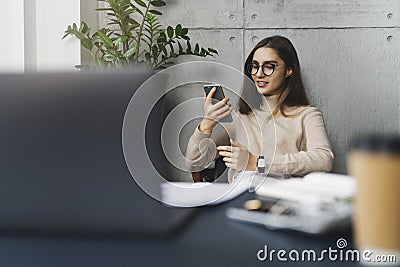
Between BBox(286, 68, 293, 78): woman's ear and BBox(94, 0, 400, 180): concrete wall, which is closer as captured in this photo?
BBox(286, 68, 293, 78): woman's ear

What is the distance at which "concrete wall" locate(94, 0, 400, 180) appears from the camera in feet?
11.1

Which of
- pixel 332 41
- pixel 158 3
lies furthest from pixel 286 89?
pixel 158 3

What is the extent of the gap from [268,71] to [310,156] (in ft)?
2.01

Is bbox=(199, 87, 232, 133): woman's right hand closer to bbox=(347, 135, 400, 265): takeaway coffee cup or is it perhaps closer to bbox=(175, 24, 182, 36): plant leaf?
bbox=(175, 24, 182, 36): plant leaf

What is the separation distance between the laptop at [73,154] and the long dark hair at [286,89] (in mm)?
2191

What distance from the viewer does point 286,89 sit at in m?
3.04

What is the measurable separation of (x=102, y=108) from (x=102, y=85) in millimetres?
31

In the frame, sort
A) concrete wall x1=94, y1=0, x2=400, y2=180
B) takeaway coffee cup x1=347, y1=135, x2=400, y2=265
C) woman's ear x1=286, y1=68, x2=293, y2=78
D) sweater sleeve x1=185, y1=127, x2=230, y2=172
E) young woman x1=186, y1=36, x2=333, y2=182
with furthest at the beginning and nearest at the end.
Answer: concrete wall x1=94, y1=0, x2=400, y2=180 → woman's ear x1=286, y1=68, x2=293, y2=78 → young woman x1=186, y1=36, x2=333, y2=182 → sweater sleeve x1=185, y1=127, x2=230, y2=172 → takeaway coffee cup x1=347, y1=135, x2=400, y2=265

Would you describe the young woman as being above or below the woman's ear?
below

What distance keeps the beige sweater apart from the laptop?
1.57 metres

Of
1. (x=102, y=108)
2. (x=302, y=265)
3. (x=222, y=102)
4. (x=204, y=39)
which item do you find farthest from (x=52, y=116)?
(x=204, y=39)

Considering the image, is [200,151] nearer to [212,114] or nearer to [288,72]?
[212,114]

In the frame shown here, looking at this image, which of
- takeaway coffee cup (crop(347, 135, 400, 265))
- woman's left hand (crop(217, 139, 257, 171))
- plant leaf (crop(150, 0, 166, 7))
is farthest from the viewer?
plant leaf (crop(150, 0, 166, 7))

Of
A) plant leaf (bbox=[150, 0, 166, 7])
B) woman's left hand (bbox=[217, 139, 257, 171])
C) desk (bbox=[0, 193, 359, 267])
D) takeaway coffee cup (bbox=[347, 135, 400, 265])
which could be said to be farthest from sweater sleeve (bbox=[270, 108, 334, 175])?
takeaway coffee cup (bbox=[347, 135, 400, 265])
